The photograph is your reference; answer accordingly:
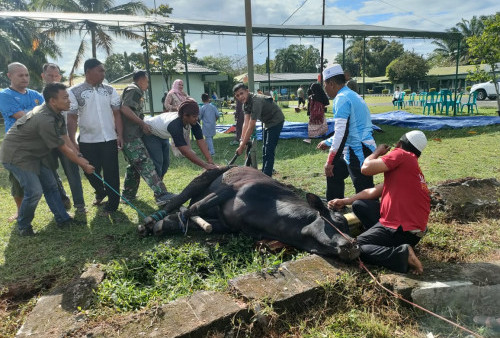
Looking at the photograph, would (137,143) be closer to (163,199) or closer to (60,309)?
(163,199)

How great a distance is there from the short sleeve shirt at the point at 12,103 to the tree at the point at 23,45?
53.1 ft

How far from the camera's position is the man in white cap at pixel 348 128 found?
150 inches

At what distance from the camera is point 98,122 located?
15.9ft

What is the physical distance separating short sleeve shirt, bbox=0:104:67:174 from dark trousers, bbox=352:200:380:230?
3.44m

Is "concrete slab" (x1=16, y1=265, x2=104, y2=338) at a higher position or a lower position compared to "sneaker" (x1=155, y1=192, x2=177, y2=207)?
lower

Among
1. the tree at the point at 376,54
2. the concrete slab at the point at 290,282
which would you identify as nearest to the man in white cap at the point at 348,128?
the concrete slab at the point at 290,282

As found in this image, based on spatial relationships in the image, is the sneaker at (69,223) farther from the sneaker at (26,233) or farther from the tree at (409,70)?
the tree at (409,70)

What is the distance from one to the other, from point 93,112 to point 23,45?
23786 mm

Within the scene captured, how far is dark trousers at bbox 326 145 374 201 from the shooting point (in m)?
3.95

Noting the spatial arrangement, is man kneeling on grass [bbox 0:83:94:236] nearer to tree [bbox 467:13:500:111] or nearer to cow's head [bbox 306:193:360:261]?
cow's head [bbox 306:193:360:261]

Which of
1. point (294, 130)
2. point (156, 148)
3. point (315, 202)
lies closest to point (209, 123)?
point (294, 130)

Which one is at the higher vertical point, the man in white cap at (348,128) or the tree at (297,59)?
Result: the tree at (297,59)

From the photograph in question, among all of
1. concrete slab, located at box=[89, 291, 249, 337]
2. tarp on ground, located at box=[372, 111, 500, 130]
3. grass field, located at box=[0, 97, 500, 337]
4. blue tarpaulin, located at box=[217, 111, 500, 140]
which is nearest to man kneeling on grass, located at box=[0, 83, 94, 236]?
grass field, located at box=[0, 97, 500, 337]

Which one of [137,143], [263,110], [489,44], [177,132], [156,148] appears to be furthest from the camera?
[489,44]
